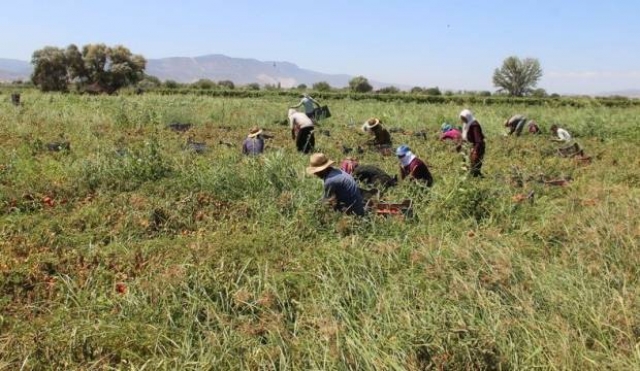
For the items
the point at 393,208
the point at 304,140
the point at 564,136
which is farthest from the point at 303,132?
the point at 564,136

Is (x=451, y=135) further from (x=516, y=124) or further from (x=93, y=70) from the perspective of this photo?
(x=93, y=70)

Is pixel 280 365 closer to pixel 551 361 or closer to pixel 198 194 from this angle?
pixel 551 361

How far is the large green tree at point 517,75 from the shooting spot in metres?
73.5

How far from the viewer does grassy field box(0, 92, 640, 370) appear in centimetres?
312

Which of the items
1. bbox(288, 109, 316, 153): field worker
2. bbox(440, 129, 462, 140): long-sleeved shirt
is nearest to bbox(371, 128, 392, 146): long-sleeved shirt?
bbox(288, 109, 316, 153): field worker

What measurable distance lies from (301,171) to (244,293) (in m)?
3.57

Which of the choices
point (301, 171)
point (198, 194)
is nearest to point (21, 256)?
point (198, 194)

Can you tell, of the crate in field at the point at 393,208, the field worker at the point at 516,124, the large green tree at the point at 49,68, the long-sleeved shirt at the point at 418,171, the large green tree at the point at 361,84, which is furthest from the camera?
the large green tree at the point at 361,84

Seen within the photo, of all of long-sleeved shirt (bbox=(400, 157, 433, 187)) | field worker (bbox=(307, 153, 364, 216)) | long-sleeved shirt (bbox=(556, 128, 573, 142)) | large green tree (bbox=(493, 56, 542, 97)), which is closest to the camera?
field worker (bbox=(307, 153, 364, 216))

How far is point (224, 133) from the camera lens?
12.9m

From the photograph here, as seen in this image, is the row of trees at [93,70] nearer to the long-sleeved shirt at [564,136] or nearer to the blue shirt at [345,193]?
the long-sleeved shirt at [564,136]

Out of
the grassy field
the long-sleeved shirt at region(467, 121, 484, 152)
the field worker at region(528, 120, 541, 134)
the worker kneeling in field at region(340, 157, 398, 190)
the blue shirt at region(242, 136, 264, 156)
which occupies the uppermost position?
the long-sleeved shirt at region(467, 121, 484, 152)

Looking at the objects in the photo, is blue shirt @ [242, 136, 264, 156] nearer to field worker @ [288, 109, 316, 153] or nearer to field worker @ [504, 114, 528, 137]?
field worker @ [288, 109, 316, 153]

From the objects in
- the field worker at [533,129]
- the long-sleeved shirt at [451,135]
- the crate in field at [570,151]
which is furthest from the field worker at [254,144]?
the field worker at [533,129]
